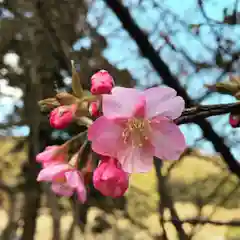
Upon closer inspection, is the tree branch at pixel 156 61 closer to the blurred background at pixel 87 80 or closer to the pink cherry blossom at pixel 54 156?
the blurred background at pixel 87 80

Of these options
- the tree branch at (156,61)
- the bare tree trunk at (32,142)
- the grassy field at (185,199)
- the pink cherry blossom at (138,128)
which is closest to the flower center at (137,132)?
the pink cherry blossom at (138,128)

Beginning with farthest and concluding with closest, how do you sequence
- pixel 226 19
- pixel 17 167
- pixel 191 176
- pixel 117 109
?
pixel 191 176 → pixel 17 167 → pixel 226 19 → pixel 117 109

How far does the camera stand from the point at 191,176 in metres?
1.30

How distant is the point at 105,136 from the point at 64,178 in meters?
0.06

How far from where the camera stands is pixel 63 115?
0.32 meters

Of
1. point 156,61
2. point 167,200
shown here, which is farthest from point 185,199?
point 156,61

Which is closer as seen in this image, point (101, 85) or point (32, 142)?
point (101, 85)

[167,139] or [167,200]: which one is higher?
[167,200]

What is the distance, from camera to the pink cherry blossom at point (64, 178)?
34 cm

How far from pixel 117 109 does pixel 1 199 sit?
93cm

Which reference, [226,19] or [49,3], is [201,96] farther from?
[49,3]

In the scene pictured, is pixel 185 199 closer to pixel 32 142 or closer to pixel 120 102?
pixel 32 142

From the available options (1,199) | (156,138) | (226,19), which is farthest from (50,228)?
(156,138)

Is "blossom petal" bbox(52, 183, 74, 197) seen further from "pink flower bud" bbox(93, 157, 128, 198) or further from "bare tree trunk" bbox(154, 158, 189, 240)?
"bare tree trunk" bbox(154, 158, 189, 240)
